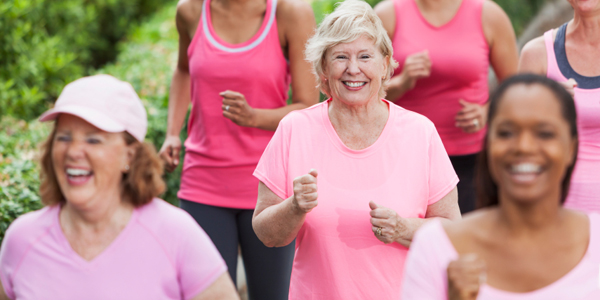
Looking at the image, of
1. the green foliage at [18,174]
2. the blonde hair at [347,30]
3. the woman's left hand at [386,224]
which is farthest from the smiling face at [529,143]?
the green foliage at [18,174]

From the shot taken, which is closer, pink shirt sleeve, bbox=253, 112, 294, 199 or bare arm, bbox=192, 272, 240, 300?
bare arm, bbox=192, 272, 240, 300

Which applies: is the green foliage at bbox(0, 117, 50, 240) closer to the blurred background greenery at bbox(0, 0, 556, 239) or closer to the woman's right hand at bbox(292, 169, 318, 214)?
the blurred background greenery at bbox(0, 0, 556, 239)

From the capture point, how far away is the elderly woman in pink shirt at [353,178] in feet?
8.77

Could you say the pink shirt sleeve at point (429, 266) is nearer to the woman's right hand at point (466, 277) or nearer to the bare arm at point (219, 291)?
the woman's right hand at point (466, 277)

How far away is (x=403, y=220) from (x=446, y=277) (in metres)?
0.67

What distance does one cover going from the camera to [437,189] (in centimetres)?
272

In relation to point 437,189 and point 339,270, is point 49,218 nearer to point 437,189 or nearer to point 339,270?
point 339,270

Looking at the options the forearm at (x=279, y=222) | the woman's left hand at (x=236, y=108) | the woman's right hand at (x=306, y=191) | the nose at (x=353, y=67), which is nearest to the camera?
the woman's right hand at (x=306, y=191)

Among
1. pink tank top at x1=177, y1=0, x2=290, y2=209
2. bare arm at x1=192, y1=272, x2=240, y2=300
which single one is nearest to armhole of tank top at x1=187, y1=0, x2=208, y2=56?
pink tank top at x1=177, y1=0, x2=290, y2=209

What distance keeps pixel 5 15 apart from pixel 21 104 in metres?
0.97

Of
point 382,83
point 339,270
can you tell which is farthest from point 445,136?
point 339,270

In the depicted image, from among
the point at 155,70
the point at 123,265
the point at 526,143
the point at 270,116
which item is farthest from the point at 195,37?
the point at 155,70

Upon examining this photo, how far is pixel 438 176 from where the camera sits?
2729mm

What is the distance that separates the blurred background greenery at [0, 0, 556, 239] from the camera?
4.62m
